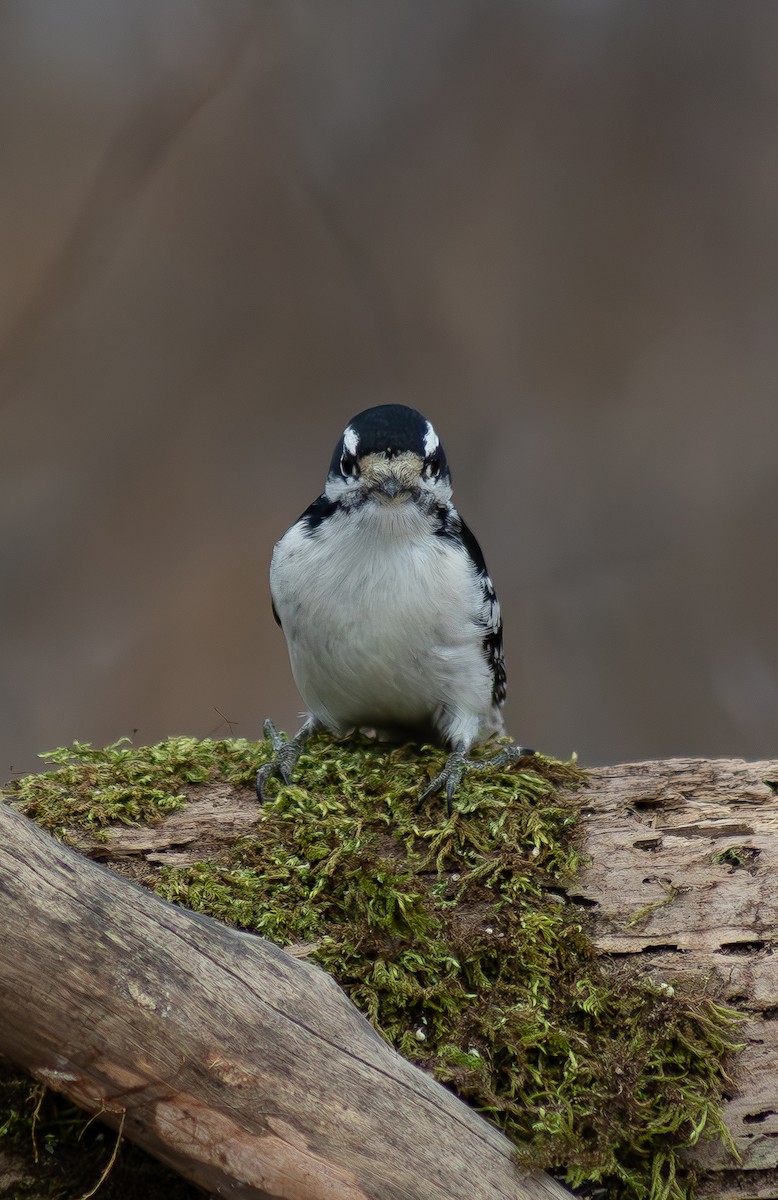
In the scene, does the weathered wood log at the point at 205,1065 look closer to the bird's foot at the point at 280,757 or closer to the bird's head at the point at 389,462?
the bird's foot at the point at 280,757

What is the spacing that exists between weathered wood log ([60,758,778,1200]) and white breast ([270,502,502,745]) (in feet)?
1.65

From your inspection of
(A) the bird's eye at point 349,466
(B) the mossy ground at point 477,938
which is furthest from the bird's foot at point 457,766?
(A) the bird's eye at point 349,466

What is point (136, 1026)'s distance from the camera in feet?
7.14

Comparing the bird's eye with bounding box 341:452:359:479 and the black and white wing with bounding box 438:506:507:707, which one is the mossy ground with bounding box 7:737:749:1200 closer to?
the black and white wing with bounding box 438:506:507:707

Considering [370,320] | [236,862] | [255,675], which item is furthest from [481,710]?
[370,320]

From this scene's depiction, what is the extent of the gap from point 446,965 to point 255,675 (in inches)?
138

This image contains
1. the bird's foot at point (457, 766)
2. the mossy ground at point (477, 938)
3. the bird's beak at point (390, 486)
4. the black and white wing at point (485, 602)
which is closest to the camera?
the mossy ground at point (477, 938)

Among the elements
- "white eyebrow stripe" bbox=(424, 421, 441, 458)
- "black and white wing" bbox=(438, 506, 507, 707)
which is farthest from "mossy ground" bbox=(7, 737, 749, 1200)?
"white eyebrow stripe" bbox=(424, 421, 441, 458)

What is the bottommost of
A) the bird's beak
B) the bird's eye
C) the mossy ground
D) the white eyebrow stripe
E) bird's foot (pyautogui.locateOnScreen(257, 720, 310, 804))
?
the mossy ground

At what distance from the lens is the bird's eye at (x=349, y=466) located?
11.1ft

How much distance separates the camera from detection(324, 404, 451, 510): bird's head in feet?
10.9

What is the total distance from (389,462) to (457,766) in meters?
0.92

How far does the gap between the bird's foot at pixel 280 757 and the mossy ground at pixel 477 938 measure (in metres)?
0.06

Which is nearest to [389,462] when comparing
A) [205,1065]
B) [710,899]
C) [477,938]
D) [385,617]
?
[385,617]
